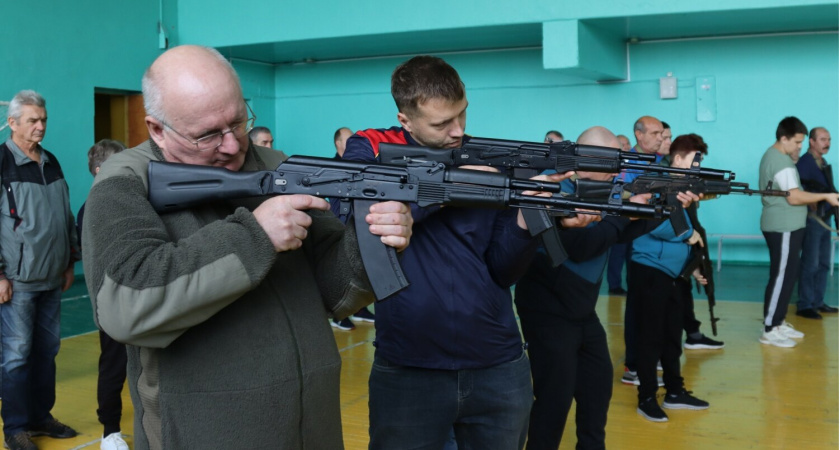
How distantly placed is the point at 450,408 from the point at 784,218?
16.9 feet

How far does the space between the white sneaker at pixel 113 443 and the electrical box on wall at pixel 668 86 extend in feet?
28.1


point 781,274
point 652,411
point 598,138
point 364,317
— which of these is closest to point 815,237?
point 781,274

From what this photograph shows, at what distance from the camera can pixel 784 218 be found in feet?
21.8

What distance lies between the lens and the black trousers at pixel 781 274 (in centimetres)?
645

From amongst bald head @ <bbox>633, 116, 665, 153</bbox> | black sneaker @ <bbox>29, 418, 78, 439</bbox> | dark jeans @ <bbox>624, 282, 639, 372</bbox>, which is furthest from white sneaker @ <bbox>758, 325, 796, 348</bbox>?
black sneaker @ <bbox>29, 418, 78, 439</bbox>

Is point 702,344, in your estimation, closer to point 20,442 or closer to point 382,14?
point 20,442

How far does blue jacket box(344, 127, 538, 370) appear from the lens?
238 centimetres

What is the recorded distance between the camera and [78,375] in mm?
5887

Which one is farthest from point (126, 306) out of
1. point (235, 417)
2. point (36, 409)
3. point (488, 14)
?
point (488, 14)

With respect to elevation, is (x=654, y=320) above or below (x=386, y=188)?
below

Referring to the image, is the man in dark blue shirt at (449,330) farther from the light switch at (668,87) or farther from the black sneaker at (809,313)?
the light switch at (668,87)

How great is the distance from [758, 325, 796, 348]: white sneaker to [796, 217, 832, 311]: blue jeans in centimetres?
116

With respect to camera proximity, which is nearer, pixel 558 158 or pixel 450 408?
pixel 450 408

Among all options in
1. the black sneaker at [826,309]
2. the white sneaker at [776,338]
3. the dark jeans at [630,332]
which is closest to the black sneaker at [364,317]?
the dark jeans at [630,332]
